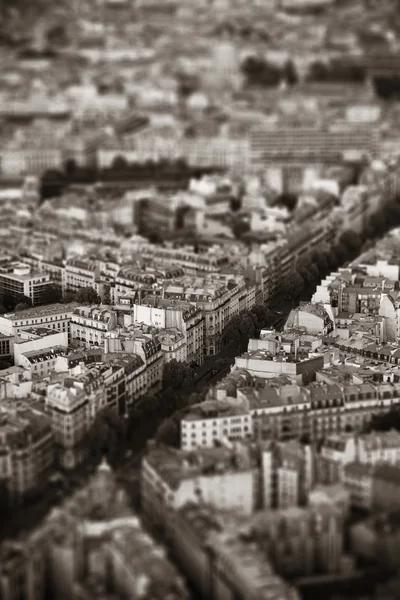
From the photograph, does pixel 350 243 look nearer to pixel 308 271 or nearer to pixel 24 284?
pixel 308 271

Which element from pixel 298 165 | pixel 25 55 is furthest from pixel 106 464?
pixel 25 55

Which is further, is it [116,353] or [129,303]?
[129,303]

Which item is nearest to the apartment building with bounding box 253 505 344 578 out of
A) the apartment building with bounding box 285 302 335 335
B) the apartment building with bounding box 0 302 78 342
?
the apartment building with bounding box 285 302 335 335

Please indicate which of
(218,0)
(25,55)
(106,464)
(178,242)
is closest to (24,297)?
(178,242)

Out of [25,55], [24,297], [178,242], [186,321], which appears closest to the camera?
[186,321]

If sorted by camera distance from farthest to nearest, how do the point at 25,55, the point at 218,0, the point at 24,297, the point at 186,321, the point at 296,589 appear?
the point at 218,0 → the point at 25,55 → the point at 24,297 → the point at 186,321 → the point at 296,589

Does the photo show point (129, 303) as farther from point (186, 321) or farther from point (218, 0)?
point (218, 0)

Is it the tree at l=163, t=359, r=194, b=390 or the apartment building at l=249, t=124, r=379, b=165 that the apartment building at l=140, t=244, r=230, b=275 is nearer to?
the tree at l=163, t=359, r=194, b=390
